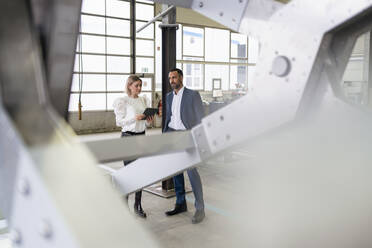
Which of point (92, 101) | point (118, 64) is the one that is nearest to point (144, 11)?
point (118, 64)

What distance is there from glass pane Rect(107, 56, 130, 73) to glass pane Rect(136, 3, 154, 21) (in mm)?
1995

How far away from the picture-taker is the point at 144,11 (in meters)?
16.3

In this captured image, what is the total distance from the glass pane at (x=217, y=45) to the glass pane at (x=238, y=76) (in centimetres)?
89

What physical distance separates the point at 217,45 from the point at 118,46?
6002 millimetres

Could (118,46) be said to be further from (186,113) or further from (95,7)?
(186,113)

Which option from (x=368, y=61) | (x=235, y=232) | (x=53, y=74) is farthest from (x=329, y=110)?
(x=368, y=61)

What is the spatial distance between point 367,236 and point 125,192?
95.9 inches

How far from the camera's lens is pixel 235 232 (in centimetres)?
462

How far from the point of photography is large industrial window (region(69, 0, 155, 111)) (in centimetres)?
1477

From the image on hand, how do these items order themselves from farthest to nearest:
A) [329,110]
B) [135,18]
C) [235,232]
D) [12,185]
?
[135,18] < [235,232] < [329,110] < [12,185]

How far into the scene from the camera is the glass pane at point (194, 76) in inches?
732

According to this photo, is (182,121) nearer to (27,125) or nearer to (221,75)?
(27,125)

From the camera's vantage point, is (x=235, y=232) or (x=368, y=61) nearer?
(x=235, y=232)

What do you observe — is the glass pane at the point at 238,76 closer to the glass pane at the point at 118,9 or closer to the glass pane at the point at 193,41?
the glass pane at the point at 193,41
